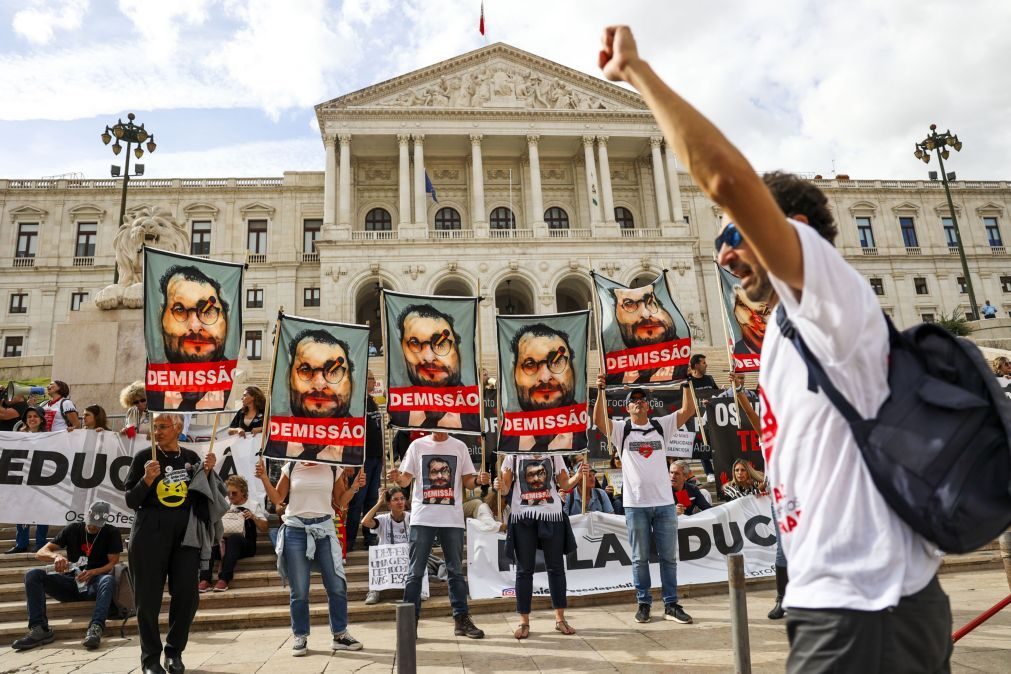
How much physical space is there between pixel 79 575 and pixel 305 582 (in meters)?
2.69

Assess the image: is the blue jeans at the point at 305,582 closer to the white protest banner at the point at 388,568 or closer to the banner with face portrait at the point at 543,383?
the white protest banner at the point at 388,568

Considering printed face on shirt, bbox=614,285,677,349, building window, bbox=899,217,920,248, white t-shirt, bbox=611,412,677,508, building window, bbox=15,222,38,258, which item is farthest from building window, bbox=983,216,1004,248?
building window, bbox=15,222,38,258

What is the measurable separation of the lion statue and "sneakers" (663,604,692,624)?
31.9ft

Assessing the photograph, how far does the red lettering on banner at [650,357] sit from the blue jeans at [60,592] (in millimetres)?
5689

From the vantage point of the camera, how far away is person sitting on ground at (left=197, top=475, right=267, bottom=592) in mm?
7327

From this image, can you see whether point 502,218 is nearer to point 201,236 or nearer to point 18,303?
point 201,236

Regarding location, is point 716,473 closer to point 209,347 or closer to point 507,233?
point 209,347

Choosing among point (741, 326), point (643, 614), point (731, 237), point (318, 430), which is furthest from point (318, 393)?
point (731, 237)

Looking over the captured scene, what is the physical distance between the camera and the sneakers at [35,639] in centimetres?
578

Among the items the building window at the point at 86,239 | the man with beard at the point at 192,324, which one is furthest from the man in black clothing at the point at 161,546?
the building window at the point at 86,239

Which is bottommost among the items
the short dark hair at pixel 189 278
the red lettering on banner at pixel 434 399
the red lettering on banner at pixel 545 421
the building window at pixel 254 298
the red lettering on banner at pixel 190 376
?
the red lettering on banner at pixel 545 421

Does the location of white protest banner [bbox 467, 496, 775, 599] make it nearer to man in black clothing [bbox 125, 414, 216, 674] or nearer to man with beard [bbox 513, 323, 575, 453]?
man with beard [bbox 513, 323, 575, 453]

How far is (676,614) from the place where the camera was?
5961 millimetres

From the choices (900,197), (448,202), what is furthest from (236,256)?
(900,197)
